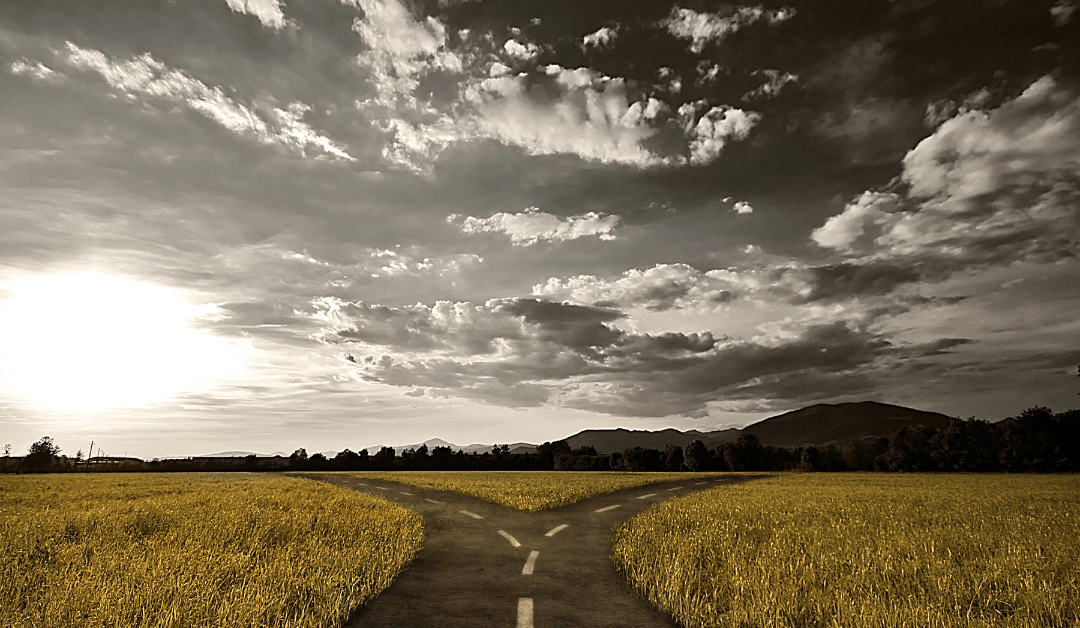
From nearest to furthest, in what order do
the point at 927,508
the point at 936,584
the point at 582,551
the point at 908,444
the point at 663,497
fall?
the point at 936,584, the point at 582,551, the point at 927,508, the point at 663,497, the point at 908,444

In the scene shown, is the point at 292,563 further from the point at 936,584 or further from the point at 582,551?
the point at 936,584

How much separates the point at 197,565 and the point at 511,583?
240 inches

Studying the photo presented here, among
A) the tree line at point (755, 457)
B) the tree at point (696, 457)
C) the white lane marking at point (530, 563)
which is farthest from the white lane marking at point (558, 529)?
the tree at point (696, 457)

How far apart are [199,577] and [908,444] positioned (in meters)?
126

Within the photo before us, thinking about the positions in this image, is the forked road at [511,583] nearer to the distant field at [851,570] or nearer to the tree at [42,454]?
the distant field at [851,570]

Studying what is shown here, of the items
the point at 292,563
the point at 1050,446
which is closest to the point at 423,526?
the point at 292,563

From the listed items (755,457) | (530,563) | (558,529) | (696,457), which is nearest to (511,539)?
(558,529)

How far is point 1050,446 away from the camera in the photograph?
299 feet

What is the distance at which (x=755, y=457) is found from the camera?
419ft

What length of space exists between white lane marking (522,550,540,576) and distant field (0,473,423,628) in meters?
2.75

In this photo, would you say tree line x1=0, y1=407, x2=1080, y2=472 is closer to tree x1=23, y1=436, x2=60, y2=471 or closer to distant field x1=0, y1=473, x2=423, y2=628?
tree x1=23, y1=436, x2=60, y2=471

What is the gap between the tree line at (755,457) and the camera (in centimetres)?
9350

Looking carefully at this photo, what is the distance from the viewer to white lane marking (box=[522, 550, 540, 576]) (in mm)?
11898

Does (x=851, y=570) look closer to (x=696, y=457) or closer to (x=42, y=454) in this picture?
(x=696, y=457)
